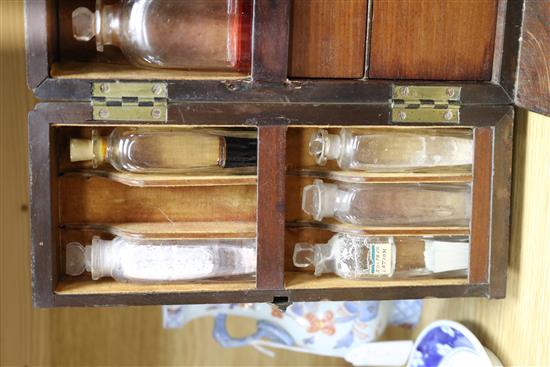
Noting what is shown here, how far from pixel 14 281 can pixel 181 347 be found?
33 centimetres

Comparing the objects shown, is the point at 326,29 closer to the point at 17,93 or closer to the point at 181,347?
the point at 17,93

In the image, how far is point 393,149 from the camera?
1051mm

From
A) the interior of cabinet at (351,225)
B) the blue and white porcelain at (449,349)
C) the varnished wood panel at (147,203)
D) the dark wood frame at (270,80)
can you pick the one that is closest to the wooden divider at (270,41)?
the dark wood frame at (270,80)

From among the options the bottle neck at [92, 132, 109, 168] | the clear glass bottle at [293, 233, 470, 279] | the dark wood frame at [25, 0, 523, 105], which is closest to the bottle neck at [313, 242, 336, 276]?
the clear glass bottle at [293, 233, 470, 279]

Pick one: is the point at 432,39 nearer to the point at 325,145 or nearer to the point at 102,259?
the point at 325,145

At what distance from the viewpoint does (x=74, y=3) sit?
3.42 ft

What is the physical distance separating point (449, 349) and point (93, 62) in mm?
676

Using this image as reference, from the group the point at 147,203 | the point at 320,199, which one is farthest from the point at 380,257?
A: the point at 147,203

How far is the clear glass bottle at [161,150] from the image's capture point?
1013 mm

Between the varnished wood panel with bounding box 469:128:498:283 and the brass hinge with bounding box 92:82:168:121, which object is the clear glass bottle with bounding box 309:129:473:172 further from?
the brass hinge with bounding box 92:82:168:121

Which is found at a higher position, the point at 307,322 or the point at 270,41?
the point at 270,41

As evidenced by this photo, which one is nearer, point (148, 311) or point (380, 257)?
point (380, 257)

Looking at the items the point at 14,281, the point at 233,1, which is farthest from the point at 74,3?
the point at 14,281

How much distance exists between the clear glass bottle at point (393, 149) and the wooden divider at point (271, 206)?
0.09 meters
